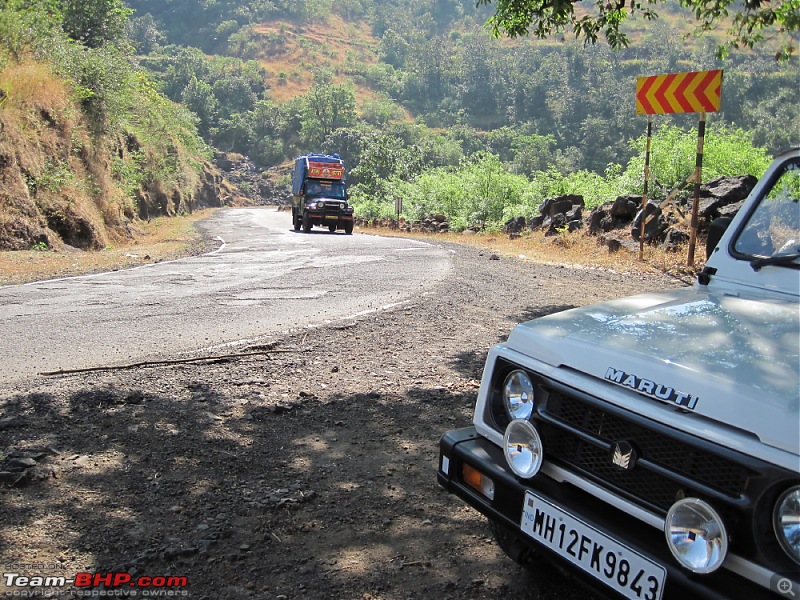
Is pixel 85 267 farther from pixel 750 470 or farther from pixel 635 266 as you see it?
pixel 750 470

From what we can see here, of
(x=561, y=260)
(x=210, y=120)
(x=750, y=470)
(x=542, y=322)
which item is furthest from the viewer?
(x=210, y=120)

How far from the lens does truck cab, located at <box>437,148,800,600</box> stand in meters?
1.84

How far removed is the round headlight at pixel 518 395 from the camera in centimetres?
259

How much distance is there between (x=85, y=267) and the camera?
13.1 metres

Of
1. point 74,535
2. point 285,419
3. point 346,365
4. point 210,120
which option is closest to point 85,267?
point 346,365

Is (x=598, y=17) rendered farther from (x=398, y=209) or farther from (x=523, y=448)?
(x=398, y=209)

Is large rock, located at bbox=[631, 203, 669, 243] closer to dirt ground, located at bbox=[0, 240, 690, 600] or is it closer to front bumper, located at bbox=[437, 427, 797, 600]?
dirt ground, located at bbox=[0, 240, 690, 600]

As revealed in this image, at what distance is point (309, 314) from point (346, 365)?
2.46 meters

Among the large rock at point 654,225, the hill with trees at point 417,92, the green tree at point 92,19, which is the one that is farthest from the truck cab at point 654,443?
the green tree at point 92,19

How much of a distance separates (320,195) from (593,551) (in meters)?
30.0

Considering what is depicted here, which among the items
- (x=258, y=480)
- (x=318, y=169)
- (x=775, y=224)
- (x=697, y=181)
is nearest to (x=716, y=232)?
(x=775, y=224)

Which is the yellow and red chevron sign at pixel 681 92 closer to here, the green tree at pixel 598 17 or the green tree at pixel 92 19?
the green tree at pixel 598 17

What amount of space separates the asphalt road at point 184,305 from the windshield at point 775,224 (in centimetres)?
459

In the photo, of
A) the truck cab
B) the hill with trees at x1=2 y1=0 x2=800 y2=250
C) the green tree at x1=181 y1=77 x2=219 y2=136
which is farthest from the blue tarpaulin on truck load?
the green tree at x1=181 y1=77 x2=219 y2=136
